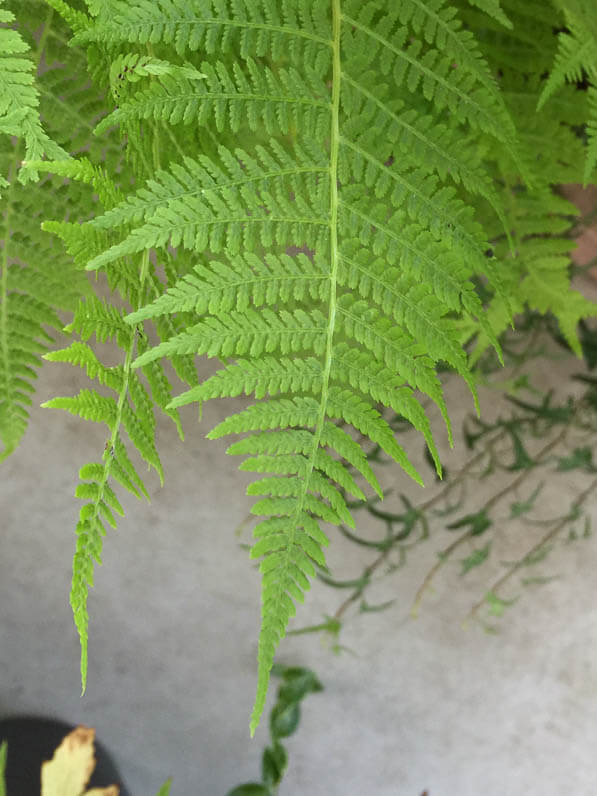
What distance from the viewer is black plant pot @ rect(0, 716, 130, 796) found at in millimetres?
884

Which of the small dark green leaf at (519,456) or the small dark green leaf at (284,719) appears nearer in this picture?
the small dark green leaf at (519,456)

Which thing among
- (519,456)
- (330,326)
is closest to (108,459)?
(330,326)

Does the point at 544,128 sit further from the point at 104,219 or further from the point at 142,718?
the point at 142,718

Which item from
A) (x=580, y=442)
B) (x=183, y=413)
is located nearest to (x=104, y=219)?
(x=183, y=413)

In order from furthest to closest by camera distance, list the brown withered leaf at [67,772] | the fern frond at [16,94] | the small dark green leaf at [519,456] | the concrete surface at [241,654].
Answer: the concrete surface at [241,654], the small dark green leaf at [519,456], the brown withered leaf at [67,772], the fern frond at [16,94]

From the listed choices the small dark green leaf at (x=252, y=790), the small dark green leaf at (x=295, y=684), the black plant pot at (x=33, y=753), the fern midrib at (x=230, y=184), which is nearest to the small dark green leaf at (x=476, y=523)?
the small dark green leaf at (x=295, y=684)

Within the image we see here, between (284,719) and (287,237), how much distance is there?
82 centimetres

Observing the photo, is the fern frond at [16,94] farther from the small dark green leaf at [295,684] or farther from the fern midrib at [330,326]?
the small dark green leaf at [295,684]

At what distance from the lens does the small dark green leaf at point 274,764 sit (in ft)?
3.10

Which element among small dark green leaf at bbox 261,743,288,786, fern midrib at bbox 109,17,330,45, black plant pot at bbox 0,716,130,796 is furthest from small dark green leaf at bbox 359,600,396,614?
fern midrib at bbox 109,17,330,45

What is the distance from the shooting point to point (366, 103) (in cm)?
33

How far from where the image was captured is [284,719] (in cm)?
95

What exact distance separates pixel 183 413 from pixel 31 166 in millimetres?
625

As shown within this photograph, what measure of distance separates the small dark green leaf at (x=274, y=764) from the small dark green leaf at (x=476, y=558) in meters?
0.36
